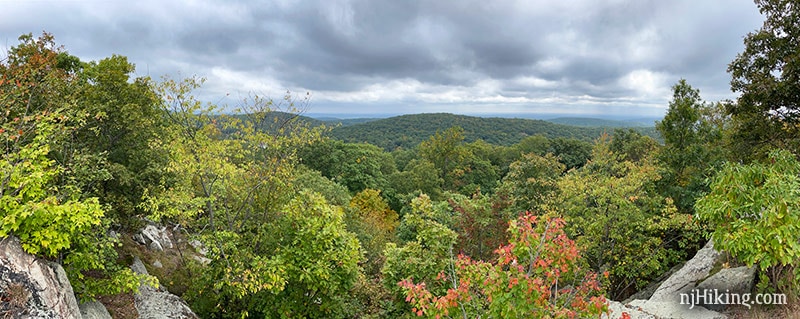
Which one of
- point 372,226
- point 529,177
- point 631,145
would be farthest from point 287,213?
point 631,145

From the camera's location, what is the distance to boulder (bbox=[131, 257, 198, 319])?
973cm

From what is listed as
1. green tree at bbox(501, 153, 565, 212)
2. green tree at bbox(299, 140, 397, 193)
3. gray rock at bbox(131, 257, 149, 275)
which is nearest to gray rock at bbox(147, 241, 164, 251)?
gray rock at bbox(131, 257, 149, 275)

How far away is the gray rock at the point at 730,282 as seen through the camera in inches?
314

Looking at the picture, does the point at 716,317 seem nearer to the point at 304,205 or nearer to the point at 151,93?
the point at 304,205

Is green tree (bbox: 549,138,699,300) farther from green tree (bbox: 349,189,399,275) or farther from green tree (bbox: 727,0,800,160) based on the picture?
green tree (bbox: 349,189,399,275)

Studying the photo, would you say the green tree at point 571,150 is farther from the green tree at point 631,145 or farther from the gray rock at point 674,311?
the gray rock at point 674,311

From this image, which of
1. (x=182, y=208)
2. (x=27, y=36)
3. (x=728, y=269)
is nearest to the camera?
(x=728, y=269)

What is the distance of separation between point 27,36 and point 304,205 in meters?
12.0

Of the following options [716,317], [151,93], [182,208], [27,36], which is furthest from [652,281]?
[27,36]

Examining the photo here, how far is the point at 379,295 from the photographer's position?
1145cm

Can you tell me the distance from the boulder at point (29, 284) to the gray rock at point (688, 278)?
1253cm

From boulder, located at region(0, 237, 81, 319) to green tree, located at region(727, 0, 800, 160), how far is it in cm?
1826

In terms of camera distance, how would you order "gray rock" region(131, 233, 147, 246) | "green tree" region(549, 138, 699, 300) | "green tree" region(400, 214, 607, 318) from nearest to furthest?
"green tree" region(400, 214, 607, 318), "green tree" region(549, 138, 699, 300), "gray rock" region(131, 233, 147, 246)

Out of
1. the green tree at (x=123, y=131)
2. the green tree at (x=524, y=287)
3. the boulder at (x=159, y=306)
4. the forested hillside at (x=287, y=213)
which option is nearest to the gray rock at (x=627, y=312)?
the forested hillside at (x=287, y=213)
